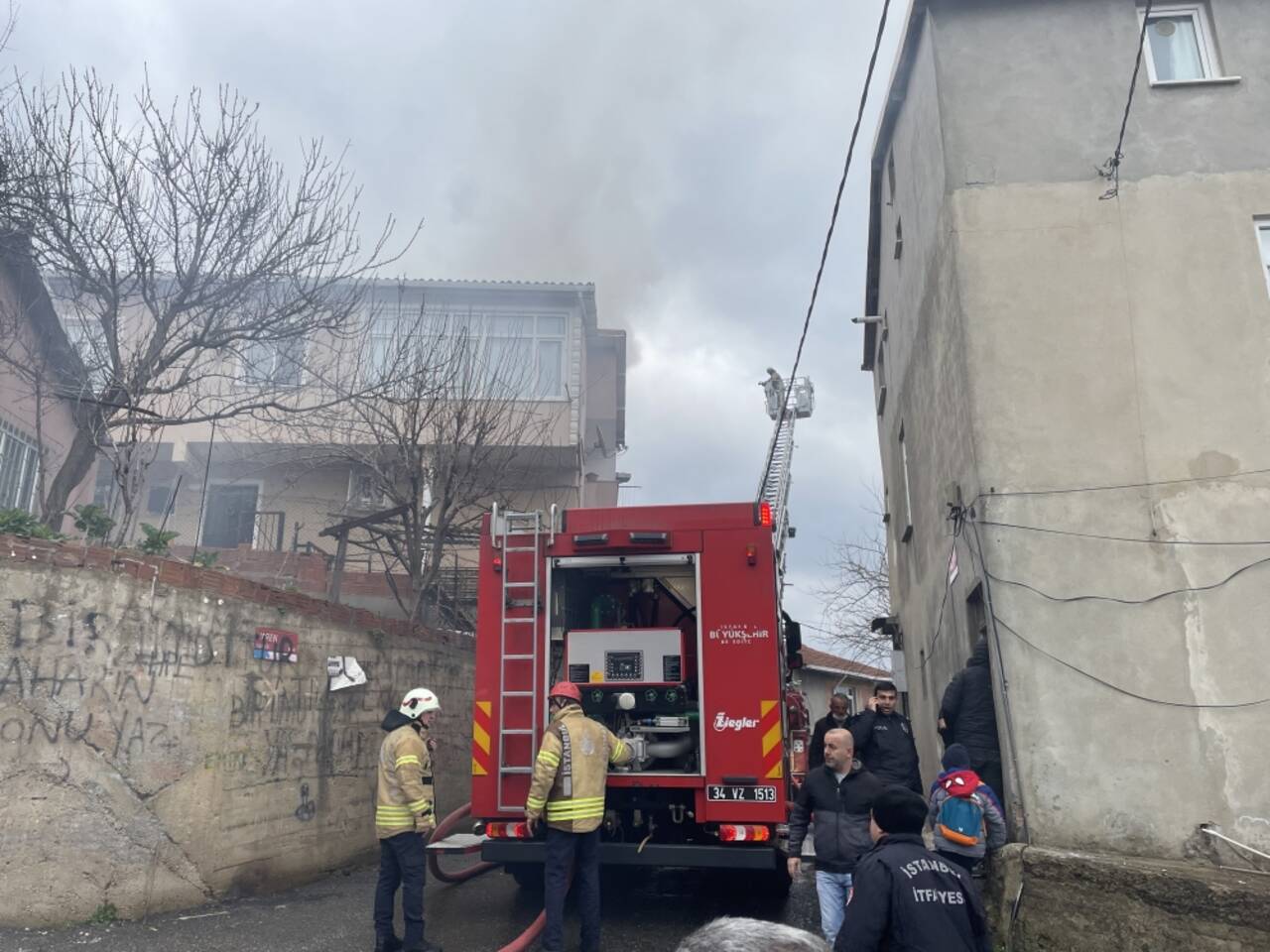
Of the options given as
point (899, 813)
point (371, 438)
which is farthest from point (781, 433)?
point (899, 813)

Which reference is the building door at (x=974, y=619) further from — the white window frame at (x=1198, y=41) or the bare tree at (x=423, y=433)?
the bare tree at (x=423, y=433)

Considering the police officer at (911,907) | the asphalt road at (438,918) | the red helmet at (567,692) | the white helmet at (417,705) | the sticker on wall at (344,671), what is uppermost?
the sticker on wall at (344,671)

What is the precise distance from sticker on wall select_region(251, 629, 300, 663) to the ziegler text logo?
11.7 ft

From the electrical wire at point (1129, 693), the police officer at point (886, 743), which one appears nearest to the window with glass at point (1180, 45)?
the electrical wire at point (1129, 693)

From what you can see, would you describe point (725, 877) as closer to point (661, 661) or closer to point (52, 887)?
point (661, 661)

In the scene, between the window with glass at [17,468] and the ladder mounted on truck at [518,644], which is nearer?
the ladder mounted on truck at [518,644]

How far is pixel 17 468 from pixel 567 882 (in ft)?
33.6

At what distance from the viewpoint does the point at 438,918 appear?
267 inches

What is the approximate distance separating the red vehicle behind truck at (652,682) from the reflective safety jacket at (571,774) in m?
0.49

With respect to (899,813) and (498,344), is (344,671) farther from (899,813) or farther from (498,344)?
(498,344)

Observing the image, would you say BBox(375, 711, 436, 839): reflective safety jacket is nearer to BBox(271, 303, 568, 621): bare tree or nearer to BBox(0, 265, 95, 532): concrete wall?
BBox(0, 265, 95, 532): concrete wall

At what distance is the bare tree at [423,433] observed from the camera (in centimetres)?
1238

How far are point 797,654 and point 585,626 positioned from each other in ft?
6.77

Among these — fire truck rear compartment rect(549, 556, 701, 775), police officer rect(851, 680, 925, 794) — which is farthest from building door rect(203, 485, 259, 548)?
police officer rect(851, 680, 925, 794)
